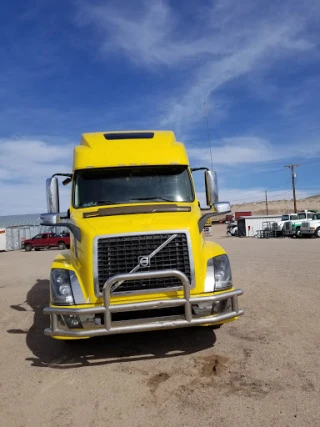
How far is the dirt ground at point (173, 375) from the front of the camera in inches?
134

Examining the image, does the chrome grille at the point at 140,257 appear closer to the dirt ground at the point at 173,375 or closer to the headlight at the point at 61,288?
the headlight at the point at 61,288

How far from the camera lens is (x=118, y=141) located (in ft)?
20.5

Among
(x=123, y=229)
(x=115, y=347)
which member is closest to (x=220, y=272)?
(x=123, y=229)

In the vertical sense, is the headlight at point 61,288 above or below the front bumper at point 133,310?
above

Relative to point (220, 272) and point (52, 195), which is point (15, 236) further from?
point (220, 272)

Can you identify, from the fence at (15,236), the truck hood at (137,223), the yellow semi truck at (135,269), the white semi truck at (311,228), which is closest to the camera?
the yellow semi truck at (135,269)

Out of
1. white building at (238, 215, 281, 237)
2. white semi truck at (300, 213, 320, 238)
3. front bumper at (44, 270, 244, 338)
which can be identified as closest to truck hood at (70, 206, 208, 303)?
front bumper at (44, 270, 244, 338)

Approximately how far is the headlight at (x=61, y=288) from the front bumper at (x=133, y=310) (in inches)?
5.3

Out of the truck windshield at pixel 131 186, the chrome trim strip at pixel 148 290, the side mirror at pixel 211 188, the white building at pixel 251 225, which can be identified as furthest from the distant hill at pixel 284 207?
the chrome trim strip at pixel 148 290

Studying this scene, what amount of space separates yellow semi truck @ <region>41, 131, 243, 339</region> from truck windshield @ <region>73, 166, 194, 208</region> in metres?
0.02

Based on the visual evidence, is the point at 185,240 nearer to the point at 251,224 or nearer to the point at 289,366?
the point at 289,366

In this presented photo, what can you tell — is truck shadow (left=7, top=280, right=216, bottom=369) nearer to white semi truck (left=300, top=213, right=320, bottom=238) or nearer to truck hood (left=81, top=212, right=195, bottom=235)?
truck hood (left=81, top=212, right=195, bottom=235)

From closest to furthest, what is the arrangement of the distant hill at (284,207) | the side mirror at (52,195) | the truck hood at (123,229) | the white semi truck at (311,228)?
1. the truck hood at (123,229)
2. the side mirror at (52,195)
3. the white semi truck at (311,228)
4. the distant hill at (284,207)

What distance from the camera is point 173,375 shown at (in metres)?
4.25
